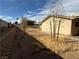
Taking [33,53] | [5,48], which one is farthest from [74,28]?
[5,48]

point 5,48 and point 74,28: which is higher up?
point 74,28

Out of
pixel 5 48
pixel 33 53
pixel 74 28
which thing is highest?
pixel 74 28

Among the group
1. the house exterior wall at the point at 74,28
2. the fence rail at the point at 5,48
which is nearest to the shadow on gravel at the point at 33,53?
the fence rail at the point at 5,48

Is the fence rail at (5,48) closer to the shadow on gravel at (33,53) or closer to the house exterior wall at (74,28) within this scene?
the shadow on gravel at (33,53)

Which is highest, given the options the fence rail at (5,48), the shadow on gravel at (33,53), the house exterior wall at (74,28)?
the house exterior wall at (74,28)

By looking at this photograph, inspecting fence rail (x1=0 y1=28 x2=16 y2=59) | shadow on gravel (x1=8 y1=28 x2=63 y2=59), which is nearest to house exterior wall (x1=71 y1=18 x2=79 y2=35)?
shadow on gravel (x1=8 y1=28 x2=63 y2=59)

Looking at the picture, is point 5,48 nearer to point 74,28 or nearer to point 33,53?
point 33,53

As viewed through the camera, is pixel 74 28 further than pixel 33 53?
Yes

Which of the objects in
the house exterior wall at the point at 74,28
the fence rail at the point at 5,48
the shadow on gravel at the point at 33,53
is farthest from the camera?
the house exterior wall at the point at 74,28

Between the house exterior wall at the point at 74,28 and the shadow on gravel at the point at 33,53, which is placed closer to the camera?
the shadow on gravel at the point at 33,53

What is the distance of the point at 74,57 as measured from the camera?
10.2 meters

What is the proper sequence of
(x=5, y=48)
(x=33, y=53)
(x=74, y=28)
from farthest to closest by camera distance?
1. (x=74, y=28)
2. (x=5, y=48)
3. (x=33, y=53)

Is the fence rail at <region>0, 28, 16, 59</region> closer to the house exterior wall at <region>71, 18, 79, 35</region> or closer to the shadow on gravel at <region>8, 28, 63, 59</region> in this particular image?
the shadow on gravel at <region>8, 28, 63, 59</region>

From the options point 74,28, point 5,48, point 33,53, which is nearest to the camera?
point 33,53
